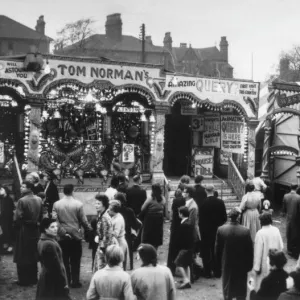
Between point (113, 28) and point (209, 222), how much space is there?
1920 inches

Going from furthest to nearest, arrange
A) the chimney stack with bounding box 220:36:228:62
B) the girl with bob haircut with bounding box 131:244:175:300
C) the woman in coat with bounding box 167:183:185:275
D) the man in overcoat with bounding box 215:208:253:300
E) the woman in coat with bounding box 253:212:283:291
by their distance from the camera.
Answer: the chimney stack with bounding box 220:36:228:62 < the woman in coat with bounding box 167:183:185:275 < the woman in coat with bounding box 253:212:283:291 < the man in overcoat with bounding box 215:208:253:300 < the girl with bob haircut with bounding box 131:244:175:300

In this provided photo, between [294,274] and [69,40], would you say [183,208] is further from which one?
[69,40]

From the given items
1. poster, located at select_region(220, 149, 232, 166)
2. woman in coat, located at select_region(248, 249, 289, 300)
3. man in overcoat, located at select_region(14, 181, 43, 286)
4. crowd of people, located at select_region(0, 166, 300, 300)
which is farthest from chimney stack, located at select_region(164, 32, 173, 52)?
woman in coat, located at select_region(248, 249, 289, 300)

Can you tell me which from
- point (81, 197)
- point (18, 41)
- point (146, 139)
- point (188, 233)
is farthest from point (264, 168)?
point (18, 41)

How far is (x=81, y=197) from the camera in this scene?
15.8m

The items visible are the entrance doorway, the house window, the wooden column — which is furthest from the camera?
the house window

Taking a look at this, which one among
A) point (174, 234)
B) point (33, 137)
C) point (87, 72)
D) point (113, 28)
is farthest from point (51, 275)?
point (113, 28)

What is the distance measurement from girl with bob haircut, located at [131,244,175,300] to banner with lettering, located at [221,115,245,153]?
1380cm

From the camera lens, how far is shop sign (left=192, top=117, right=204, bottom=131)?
68.0 feet

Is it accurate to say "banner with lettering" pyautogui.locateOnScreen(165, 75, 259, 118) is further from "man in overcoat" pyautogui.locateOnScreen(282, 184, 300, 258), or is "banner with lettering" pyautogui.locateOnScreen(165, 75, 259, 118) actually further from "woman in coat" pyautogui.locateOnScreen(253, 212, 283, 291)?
"woman in coat" pyautogui.locateOnScreen(253, 212, 283, 291)

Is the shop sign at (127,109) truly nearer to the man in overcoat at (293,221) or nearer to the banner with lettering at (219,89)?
the banner with lettering at (219,89)

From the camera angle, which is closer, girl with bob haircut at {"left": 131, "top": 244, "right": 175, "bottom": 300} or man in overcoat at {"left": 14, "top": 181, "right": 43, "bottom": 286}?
girl with bob haircut at {"left": 131, "top": 244, "right": 175, "bottom": 300}

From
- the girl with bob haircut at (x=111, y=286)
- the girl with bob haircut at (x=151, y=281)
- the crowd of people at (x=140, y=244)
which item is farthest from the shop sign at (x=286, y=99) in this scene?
the girl with bob haircut at (x=111, y=286)

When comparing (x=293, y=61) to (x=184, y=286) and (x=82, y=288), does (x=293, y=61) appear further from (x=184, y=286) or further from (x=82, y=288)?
(x=82, y=288)
